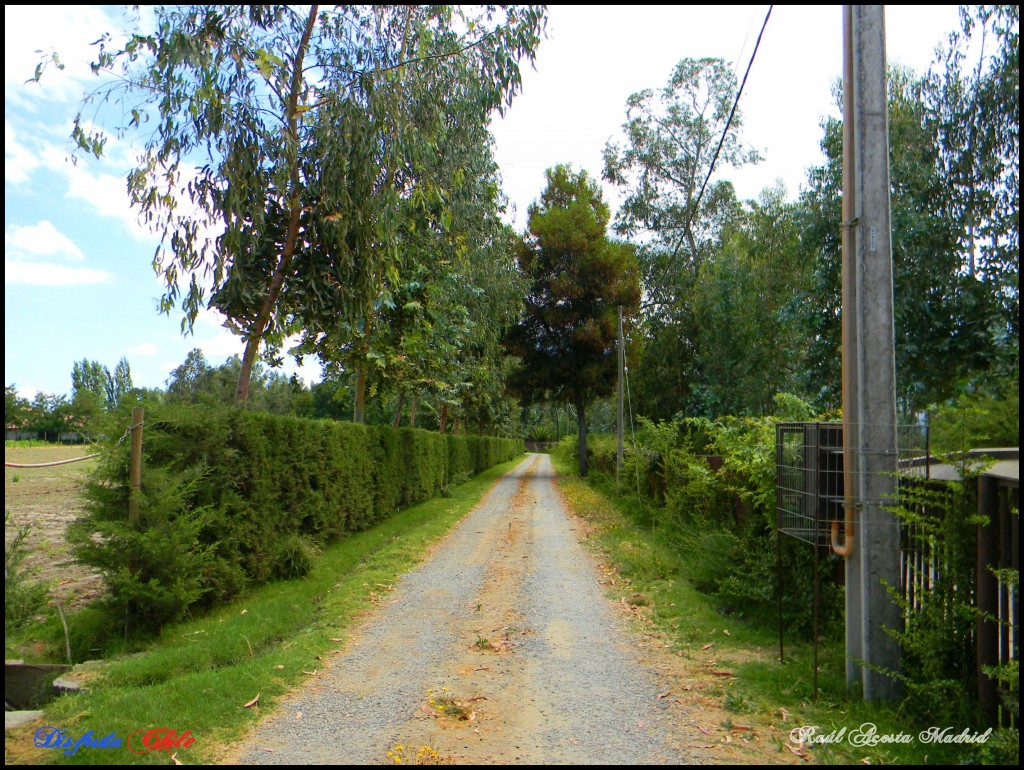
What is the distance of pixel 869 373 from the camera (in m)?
5.00

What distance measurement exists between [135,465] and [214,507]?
1.28m

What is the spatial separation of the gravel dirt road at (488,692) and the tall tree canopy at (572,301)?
23689 mm

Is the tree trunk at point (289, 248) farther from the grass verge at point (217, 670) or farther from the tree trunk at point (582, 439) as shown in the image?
the tree trunk at point (582, 439)

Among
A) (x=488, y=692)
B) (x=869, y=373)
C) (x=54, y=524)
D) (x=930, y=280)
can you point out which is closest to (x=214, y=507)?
(x=488, y=692)

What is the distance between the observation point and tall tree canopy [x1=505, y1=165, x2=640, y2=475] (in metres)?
32.2

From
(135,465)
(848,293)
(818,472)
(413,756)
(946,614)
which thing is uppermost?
(848,293)

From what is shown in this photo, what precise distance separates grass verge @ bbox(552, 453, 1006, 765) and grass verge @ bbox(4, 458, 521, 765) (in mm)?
3092

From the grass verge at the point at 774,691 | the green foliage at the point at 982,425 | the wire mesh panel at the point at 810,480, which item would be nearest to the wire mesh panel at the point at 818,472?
the wire mesh panel at the point at 810,480

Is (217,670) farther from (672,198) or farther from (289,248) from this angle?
(672,198)

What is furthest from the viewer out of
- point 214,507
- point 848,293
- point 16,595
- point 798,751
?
point 214,507

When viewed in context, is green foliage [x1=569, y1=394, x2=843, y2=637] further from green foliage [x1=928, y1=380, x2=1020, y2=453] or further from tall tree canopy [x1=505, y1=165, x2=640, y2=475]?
tall tree canopy [x1=505, y1=165, x2=640, y2=475]

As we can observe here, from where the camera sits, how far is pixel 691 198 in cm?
3216

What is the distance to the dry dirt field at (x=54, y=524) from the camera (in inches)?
281

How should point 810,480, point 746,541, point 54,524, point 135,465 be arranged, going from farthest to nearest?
1. point 54,524
2. point 746,541
3. point 135,465
4. point 810,480
